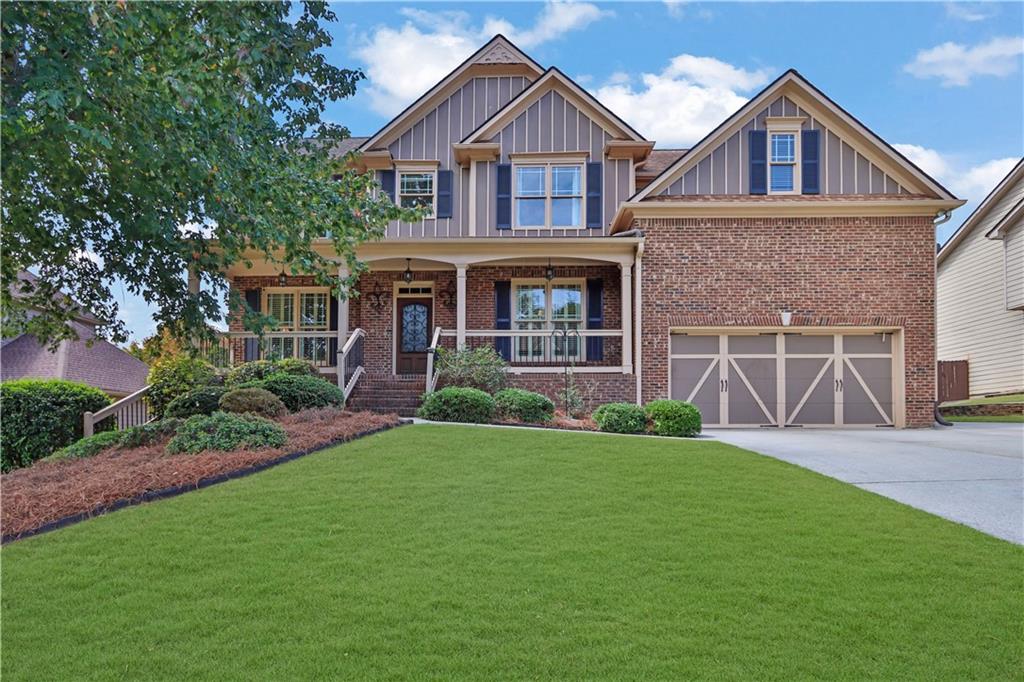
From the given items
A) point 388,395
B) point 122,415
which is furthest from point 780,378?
point 122,415

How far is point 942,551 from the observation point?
5.29 meters

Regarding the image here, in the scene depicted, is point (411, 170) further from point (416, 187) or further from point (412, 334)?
point (412, 334)

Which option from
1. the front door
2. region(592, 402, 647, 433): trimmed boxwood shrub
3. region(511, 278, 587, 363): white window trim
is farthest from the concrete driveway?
the front door

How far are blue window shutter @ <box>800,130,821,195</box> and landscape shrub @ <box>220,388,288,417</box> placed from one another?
1213 centimetres

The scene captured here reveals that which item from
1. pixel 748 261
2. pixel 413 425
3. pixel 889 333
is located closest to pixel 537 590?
pixel 413 425

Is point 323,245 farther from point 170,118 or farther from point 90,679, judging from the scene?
point 90,679

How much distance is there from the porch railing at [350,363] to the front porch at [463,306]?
0.09m

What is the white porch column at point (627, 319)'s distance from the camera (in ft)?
50.6

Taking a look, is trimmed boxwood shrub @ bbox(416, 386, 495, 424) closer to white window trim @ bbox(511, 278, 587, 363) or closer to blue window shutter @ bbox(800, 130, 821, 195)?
white window trim @ bbox(511, 278, 587, 363)

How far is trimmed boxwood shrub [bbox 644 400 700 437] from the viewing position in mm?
12070

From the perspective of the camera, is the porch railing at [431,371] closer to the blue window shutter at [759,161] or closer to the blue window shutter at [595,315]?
the blue window shutter at [595,315]

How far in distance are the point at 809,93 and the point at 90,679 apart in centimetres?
1672

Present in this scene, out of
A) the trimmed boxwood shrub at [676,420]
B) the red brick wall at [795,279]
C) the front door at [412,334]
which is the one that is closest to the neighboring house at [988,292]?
the red brick wall at [795,279]

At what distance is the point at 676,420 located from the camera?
39.6 feet
